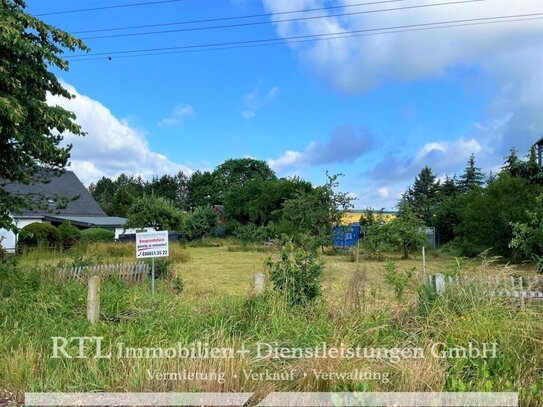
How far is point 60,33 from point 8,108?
2440mm

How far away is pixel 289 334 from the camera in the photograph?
446 centimetres

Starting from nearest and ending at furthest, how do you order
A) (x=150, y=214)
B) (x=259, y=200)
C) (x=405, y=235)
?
(x=405, y=235)
(x=150, y=214)
(x=259, y=200)

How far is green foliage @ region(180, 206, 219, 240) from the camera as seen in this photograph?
153ft

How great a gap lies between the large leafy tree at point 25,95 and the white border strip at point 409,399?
17.0ft

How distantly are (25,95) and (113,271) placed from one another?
4540mm

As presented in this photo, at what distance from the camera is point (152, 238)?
Result: 26.7 feet

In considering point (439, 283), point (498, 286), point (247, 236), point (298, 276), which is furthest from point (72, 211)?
point (498, 286)

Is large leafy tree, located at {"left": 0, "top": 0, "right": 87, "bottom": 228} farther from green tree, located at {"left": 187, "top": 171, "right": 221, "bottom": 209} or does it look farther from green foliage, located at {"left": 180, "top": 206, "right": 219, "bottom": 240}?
green tree, located at {"left": 187, "top": 171, "right": 221, "bottom": 209}

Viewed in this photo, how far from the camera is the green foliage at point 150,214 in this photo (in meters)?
34.5

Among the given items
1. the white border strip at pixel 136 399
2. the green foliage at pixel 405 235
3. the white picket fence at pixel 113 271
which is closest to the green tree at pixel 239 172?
the green foliage at pixel 405 235

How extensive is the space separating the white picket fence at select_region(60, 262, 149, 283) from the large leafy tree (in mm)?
1605

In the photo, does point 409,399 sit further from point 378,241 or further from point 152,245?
point 378,241

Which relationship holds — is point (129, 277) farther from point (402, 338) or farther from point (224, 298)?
point (402, 338)

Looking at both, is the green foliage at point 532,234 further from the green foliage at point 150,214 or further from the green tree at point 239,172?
the green tree at point 239,172
